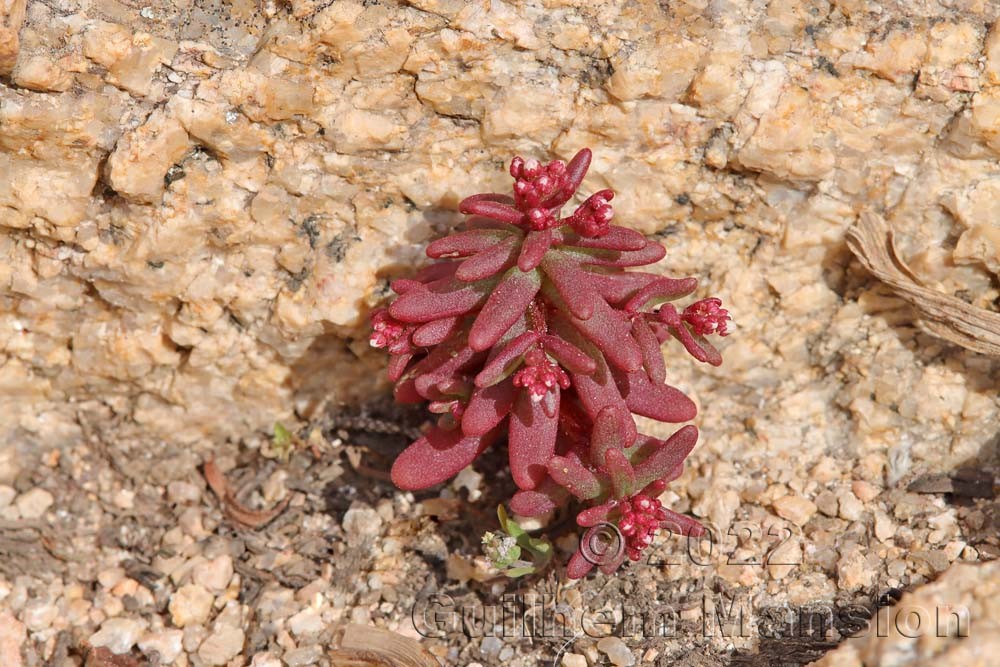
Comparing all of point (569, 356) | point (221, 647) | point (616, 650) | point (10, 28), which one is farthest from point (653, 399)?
point (10, 28)

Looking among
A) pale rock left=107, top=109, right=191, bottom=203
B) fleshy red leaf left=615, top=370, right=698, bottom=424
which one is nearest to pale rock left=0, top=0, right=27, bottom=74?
pale rock left=107, top=109, right=191, bottom=203

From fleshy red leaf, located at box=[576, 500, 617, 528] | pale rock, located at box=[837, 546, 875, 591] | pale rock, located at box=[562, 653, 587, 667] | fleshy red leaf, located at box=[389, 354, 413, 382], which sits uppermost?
fleshy red leaf, located at box=[389, 354, 413, 382]

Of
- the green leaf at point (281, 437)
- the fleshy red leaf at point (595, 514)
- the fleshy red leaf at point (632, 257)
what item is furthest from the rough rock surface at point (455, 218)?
the fleshy red leaf at point (595, 514)

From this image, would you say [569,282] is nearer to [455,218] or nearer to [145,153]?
[455,218]

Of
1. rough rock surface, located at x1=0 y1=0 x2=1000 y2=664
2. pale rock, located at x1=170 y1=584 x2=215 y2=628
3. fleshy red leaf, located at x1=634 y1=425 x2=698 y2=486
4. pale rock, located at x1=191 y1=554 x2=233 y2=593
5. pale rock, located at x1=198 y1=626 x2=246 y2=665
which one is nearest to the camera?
fleshy red leaf, located at x1=634 y1=425 x2=698 y2=486

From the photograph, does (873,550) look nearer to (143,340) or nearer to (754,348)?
(754,348)

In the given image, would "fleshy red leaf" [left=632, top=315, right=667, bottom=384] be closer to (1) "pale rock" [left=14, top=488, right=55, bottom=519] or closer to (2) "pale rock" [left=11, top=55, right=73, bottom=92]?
(2) "pale rock" [left=11, top=55, right=73, bottom=92]

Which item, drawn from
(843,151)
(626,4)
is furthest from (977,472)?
(626,4)
